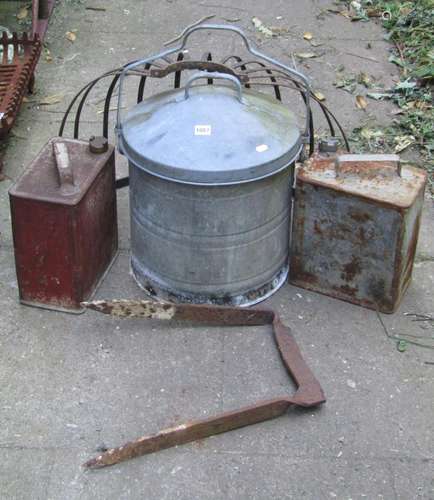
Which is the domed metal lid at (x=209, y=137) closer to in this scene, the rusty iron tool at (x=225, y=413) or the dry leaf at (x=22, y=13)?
the rusty iron tool at (x=225, y=413)

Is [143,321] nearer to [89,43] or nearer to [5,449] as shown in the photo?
[5,449]

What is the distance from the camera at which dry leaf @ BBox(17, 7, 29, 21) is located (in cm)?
681

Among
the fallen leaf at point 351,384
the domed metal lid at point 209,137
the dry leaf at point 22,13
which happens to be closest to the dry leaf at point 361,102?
the domed metal lid at point 209,137

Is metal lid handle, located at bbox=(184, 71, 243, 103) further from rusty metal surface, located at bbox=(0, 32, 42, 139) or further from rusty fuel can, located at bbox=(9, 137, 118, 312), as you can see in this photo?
rusty metal surface, located at bbox=(0, 32, 42, 139)

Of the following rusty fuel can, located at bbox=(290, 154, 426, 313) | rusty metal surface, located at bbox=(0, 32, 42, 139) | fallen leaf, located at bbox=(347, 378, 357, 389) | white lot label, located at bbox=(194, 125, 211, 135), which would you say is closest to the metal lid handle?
white lot label, located at bbox=(194, 125, 211, 135)

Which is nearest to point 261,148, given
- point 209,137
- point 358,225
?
point 209,137

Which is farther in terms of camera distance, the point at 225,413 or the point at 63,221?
the point at 63,221

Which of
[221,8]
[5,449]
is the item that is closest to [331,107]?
[221,8]

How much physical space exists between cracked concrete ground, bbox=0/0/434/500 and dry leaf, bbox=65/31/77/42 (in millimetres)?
2284

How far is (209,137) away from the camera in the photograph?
3654 mm

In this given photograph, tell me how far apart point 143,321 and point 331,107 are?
255 cm

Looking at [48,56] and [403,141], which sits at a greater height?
[48,56]

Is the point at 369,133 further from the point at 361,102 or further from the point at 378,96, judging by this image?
the point at 378,96

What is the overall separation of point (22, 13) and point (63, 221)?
12.2 feet
